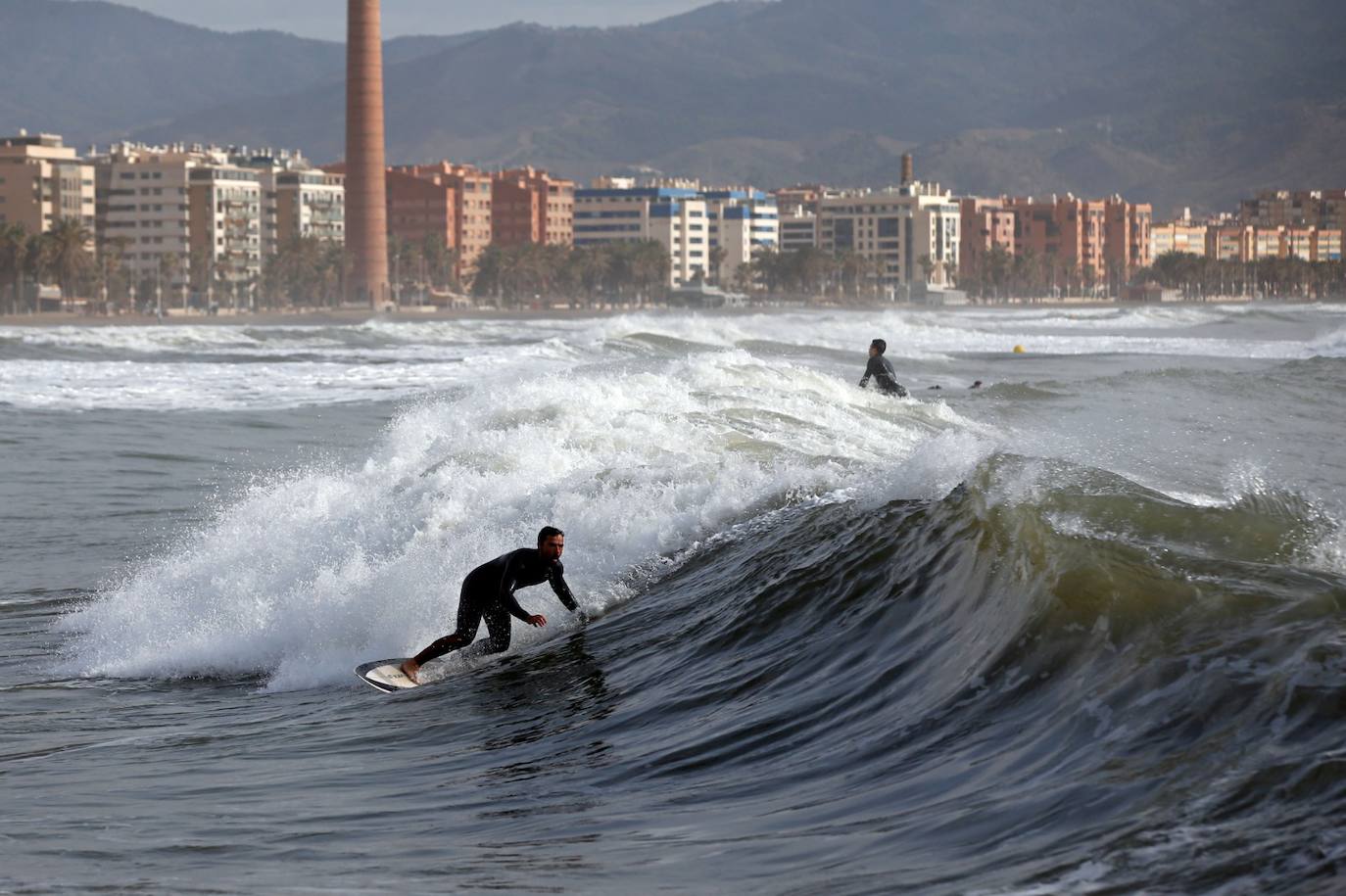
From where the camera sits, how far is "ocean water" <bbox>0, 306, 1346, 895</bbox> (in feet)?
20.8

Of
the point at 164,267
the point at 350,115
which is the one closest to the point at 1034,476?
the point at 350,115

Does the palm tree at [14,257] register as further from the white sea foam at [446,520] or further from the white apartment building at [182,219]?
the white sea foam at [446,520]

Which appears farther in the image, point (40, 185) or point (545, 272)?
point (545, 272)

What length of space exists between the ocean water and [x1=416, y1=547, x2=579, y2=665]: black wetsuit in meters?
0.29

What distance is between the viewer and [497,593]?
10.5 meters

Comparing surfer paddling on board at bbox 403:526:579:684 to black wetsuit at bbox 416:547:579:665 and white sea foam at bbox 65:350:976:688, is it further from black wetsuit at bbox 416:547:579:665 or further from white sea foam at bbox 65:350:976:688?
white sea foam at bbox 65:350:976:688

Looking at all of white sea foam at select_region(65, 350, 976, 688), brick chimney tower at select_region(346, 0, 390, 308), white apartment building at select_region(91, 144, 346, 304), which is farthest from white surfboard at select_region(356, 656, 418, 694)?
white apartment building at select_region(91, 144, 346, 304)

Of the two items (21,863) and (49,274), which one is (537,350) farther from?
(49,274)

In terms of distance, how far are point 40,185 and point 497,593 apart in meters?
170

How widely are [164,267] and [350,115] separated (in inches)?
Answer: 1286

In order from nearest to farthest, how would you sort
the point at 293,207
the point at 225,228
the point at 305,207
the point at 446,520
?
the point at 446,520, the point at 225,228, the point at 293,207, the point at 305,207

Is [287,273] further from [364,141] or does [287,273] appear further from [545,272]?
[545,272]

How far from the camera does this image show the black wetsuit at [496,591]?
34.1 ft

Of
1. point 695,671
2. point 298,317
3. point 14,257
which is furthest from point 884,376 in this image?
point 14,257
